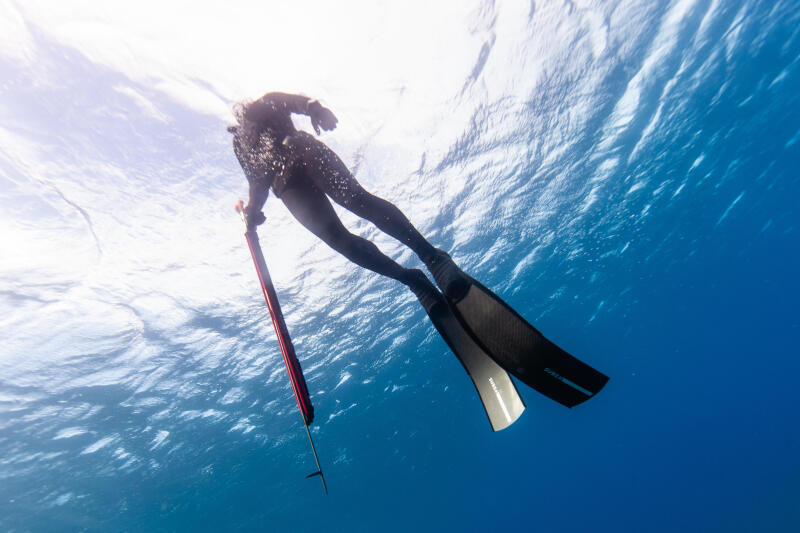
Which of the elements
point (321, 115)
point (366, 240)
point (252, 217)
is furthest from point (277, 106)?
point (366, 240)

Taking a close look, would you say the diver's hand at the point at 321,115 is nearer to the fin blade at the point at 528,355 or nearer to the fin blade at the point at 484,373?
the fin blade at the point at 484,373

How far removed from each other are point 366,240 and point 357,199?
391mm

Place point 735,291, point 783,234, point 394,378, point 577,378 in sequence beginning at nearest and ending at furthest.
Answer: point 577,378, point 394,378, point 783,234, point 735,291

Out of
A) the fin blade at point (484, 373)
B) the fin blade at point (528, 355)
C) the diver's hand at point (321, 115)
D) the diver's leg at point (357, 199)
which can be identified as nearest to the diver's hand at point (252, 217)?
Result: the diver's leg at point (357, 199)

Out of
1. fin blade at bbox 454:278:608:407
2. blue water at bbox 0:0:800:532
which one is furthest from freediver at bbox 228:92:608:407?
blue water at bbox 0:0:800:532

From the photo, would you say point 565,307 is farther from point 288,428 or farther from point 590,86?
point 288,428

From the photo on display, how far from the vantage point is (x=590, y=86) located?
10516mm

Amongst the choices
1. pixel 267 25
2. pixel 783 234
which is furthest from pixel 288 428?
pixel 783 234

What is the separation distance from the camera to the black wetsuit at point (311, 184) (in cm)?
323

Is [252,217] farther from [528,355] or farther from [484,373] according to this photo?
[528,355]

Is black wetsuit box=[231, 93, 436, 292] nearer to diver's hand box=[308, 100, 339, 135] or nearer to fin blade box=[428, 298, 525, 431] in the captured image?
diver's hand box=[308, 100, 339, 135]

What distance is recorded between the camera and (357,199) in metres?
3.25

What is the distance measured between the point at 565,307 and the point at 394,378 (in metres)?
12.4

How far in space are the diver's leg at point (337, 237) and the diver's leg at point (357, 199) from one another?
0.17m
